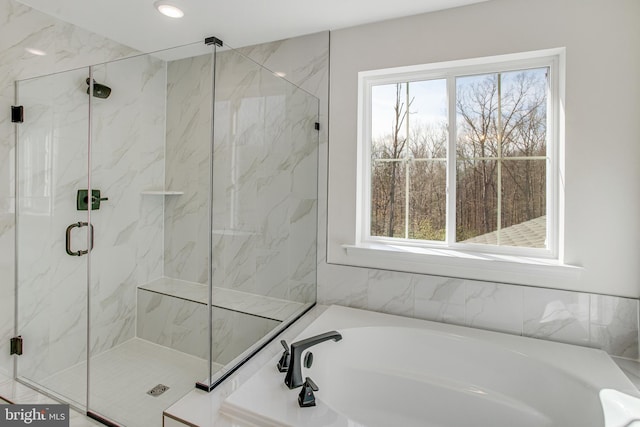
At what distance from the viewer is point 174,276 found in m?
1.76

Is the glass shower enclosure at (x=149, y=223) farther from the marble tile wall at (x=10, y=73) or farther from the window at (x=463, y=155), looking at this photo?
the window at (x=463, y=155)

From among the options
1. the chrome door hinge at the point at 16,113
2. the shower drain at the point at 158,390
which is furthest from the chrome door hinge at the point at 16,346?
the chrome door hinge at the point at 16,113

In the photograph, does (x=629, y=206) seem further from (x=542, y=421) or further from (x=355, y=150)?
(x=355, y=150)

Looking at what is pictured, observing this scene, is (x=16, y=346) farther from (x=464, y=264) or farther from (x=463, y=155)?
(x=463, y=155)

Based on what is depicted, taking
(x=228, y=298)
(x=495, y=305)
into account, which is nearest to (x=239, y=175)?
(x=228, y=298)

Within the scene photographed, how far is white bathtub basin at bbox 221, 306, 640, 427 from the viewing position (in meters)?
1.32

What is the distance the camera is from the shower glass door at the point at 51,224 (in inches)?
73.0

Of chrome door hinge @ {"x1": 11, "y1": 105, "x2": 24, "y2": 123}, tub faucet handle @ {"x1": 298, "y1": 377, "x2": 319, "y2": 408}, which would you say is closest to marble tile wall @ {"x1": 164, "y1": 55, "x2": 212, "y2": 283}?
tub faucet handle @ {"x1": 298, "y1": 377, "x2": 319, "y2": 408}

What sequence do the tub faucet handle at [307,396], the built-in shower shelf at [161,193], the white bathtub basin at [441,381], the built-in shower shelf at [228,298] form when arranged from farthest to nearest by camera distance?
the built-in shower shelf at [161,193] < the built-in shower shelf at [228,298] < the white bathtub basin at [441,381] < the tub faucet handle at [307,396]

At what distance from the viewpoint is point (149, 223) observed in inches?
73.1

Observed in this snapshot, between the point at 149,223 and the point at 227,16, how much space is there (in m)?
1.30

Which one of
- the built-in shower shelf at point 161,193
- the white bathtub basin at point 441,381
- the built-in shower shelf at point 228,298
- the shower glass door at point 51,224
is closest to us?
the white bathtub basin at point 441,381

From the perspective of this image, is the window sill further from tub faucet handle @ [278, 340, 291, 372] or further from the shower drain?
the shower drain

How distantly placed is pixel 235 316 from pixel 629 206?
1.97m
